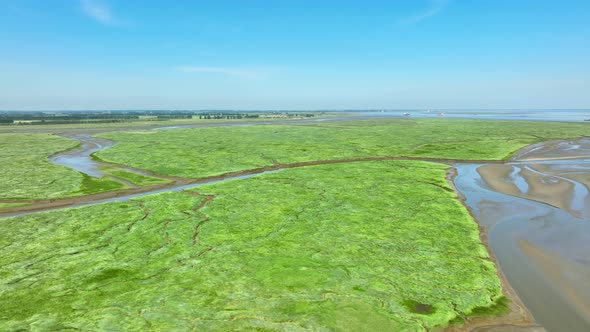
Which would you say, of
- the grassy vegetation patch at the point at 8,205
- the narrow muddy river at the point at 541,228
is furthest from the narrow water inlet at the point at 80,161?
the narrow muddy river at the point at 541,228

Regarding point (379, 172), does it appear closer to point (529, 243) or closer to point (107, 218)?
point (529, 243)

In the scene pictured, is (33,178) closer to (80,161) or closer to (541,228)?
(80,161)

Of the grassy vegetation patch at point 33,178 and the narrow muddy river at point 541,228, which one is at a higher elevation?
the grassy vegetation patch at point 33,178

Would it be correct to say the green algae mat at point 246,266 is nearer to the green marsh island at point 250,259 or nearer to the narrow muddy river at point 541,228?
the green marsh island at point 250,259

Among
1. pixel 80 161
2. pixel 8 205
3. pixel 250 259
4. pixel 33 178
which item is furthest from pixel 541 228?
pixel 80 161

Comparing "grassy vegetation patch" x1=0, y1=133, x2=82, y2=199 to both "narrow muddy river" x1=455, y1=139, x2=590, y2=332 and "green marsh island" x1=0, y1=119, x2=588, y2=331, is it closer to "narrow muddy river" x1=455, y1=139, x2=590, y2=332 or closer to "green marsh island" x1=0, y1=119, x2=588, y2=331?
"green marsh island" x1=0, y1=119, x2=588, y2=331
